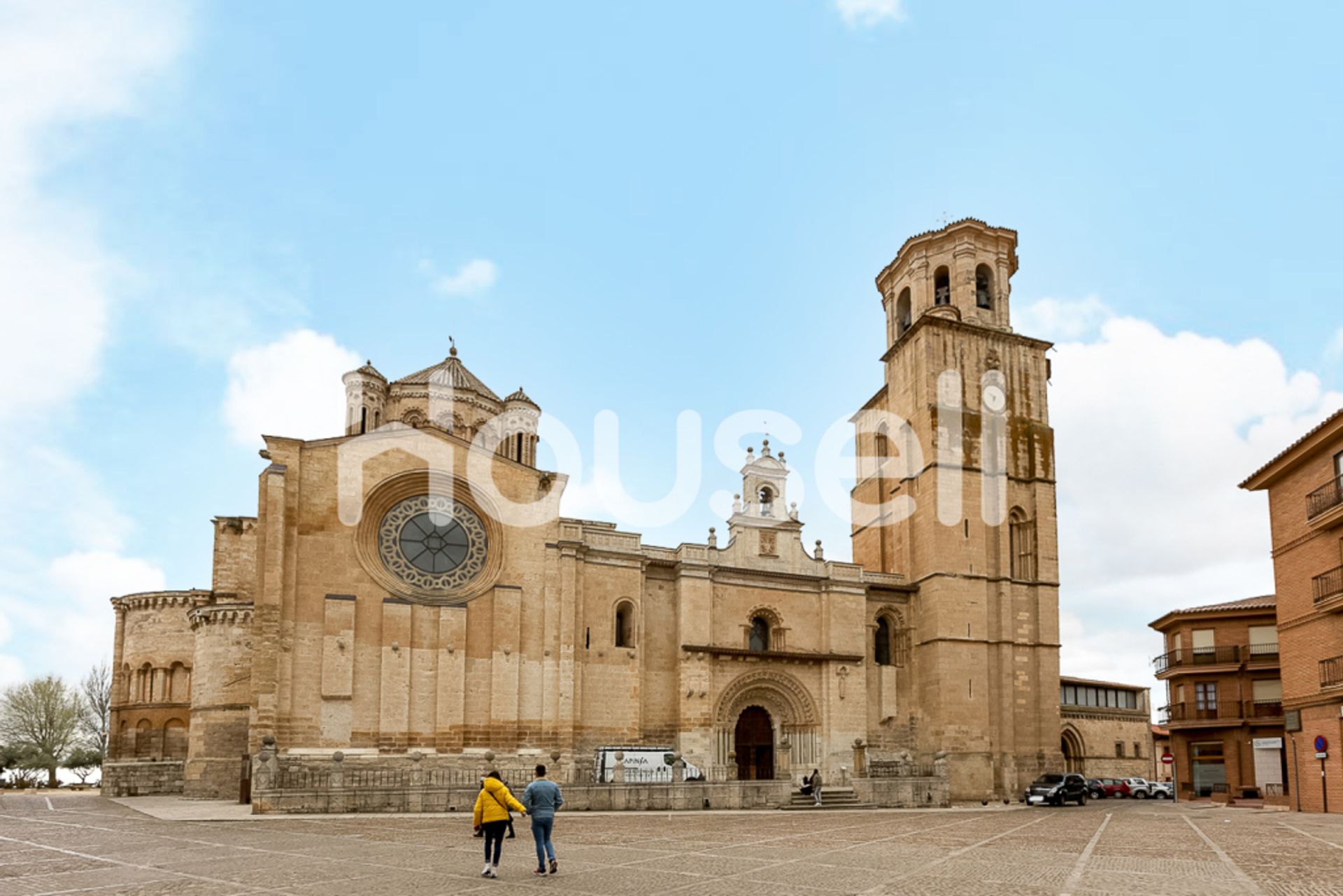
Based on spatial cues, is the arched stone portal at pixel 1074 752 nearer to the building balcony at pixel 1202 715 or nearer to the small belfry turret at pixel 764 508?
the building balcony at pixel 1202 715

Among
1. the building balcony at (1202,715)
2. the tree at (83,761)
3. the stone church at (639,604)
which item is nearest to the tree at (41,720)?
the tree at (83,761)

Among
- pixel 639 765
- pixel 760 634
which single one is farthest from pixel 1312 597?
pixel 639 765

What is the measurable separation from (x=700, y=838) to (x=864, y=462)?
26.4 meters

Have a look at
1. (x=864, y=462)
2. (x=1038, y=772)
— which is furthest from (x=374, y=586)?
(x=1038, y=772)

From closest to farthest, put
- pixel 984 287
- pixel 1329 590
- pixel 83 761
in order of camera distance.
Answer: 1. pixel 1329 590
2. pixel 984 287
3. pixel 83 761

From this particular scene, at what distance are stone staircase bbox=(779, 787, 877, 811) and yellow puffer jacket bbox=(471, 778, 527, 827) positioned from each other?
Result: 1764 cm

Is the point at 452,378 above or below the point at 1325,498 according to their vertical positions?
above

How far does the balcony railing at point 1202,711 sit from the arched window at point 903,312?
19255 mm

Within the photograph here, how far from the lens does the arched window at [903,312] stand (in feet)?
138

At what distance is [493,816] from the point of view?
1203 centimetres

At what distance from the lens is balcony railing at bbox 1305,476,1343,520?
25.2 metres

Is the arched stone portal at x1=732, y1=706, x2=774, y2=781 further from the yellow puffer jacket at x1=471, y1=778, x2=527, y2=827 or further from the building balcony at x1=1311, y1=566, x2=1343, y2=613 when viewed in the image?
the yellow puffer jacket at x1=471, y1=778, x2=527, y2=827

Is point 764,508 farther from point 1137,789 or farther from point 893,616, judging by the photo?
point 1137,789

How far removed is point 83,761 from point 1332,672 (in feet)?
194
